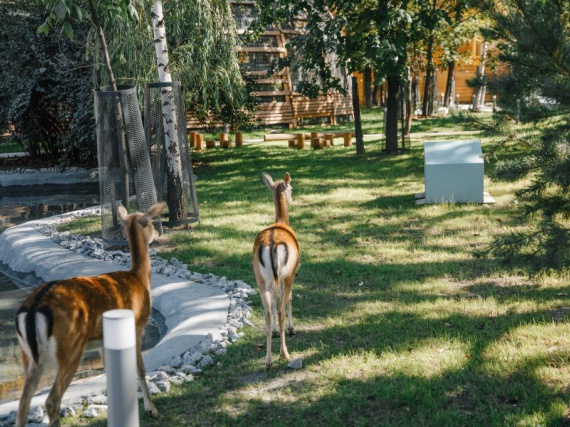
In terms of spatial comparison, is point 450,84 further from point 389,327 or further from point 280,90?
point 389,327

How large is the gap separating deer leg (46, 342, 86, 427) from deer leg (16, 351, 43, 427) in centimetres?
11

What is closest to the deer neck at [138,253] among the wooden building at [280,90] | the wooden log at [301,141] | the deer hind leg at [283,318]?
the deer hind leg at [283,318]

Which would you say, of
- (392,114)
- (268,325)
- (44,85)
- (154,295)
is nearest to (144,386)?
(268,325)

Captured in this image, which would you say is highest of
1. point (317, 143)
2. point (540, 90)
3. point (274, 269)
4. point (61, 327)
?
point (540, 90)

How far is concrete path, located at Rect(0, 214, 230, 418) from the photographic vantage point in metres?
6.27

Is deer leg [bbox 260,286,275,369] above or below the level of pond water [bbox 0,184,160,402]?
above

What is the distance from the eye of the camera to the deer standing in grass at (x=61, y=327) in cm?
452

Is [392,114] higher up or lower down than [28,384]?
higher up

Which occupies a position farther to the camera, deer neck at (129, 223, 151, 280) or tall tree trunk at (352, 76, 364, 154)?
tall tree trunk at (352, 76, 364, 154)

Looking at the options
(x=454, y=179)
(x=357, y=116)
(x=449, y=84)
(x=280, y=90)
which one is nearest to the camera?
(x=454, y=179)

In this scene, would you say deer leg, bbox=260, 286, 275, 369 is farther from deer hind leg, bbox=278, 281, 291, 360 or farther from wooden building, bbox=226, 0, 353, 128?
wooden building, bbox=226, 0, 353, 128

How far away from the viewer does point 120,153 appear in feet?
35.1

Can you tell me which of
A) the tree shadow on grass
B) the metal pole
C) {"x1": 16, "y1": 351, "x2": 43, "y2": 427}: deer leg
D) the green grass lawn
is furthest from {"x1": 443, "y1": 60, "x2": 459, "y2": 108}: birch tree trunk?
the metal pole

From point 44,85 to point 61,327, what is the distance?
618 inches
